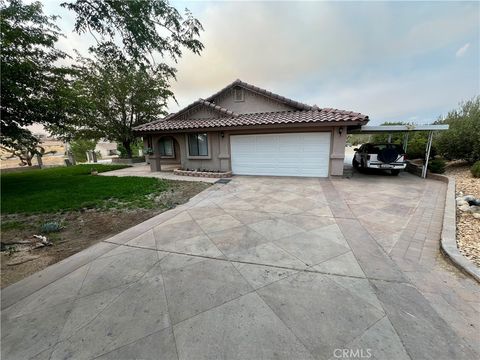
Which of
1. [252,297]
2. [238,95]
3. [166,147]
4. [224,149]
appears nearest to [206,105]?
[238,95]

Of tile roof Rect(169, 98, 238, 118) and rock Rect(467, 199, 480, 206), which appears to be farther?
tile roof Rect(169, 98, 238, 118)

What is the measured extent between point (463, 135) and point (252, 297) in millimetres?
13115

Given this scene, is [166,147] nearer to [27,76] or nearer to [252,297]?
[27,76]

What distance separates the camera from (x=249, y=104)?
1250 centimetres

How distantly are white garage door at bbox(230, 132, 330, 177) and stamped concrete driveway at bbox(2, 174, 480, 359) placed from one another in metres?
5.41

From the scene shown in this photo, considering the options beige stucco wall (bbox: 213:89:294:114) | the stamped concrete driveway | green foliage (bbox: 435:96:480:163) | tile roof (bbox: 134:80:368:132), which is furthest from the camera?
beige stucco wall (bbox: 213:89:294:114)

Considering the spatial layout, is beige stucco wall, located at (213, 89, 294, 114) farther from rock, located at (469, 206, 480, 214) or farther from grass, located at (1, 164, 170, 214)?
rock, located at (469, 206, 480, 214)

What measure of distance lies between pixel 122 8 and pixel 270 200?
5.52 m

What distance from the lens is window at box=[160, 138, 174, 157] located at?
1574cm

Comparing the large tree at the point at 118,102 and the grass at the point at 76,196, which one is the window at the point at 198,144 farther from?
the large tree at the point at 118,102

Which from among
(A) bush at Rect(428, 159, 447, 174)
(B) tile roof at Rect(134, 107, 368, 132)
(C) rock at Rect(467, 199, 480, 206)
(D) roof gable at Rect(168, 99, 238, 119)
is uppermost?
(D) roof gable at Rect(168, 99, 238, 119)

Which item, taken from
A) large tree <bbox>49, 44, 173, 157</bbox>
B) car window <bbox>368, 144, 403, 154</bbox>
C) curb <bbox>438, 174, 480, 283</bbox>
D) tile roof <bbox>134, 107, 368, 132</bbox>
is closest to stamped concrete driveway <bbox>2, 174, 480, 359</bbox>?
curb <bbox>438, 174, 480, 283</bbox>

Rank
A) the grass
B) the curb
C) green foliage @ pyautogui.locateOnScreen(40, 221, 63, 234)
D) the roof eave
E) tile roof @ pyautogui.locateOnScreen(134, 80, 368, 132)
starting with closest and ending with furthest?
the curb
green foliage @ pyautogui.locateOnScreen(40, 221, 63, 234)
the grass
the roof eave
tile roof @ pyautogui.locateOnScreen(134, 80, 368, 132)

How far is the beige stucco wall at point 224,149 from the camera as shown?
9039 millimetres
